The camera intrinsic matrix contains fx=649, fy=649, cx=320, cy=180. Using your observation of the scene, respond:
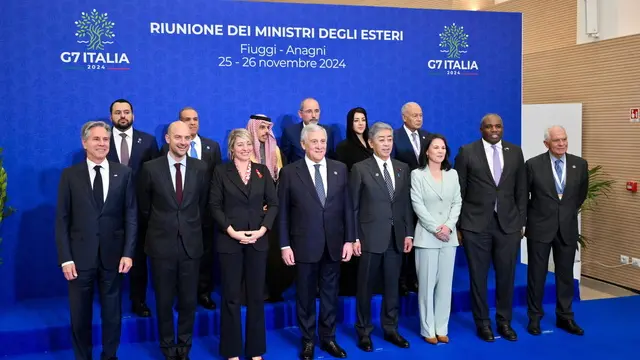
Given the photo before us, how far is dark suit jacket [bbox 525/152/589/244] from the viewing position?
509cm

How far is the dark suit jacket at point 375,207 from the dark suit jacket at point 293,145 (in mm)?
905

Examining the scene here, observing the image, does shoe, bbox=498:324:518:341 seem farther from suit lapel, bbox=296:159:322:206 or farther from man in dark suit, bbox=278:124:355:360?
suit lapel, bbox=296:159:322:206

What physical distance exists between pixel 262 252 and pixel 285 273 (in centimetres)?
112

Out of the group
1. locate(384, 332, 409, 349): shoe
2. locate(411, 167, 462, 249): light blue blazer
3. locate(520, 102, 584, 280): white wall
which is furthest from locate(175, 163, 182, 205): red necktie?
locate(520, 102, 584, 280): white wall

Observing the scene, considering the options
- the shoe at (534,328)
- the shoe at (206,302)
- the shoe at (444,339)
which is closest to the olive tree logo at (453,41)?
the shoe at (534,328)

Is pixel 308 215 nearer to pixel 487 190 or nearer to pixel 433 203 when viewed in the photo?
pixel 433 203

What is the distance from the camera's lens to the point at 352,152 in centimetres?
544

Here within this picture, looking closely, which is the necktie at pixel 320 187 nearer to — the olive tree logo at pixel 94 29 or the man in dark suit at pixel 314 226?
the man in dark suit at pixel 314 226

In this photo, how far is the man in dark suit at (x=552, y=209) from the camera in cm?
509

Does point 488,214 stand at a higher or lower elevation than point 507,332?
higher

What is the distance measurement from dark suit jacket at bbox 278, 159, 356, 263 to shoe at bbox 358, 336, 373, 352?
2.30 ft

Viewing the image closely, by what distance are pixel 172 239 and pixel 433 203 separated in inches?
75.3

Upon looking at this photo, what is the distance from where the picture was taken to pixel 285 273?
18.0 feet

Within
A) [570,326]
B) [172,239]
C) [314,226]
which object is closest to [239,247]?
[172,239]
